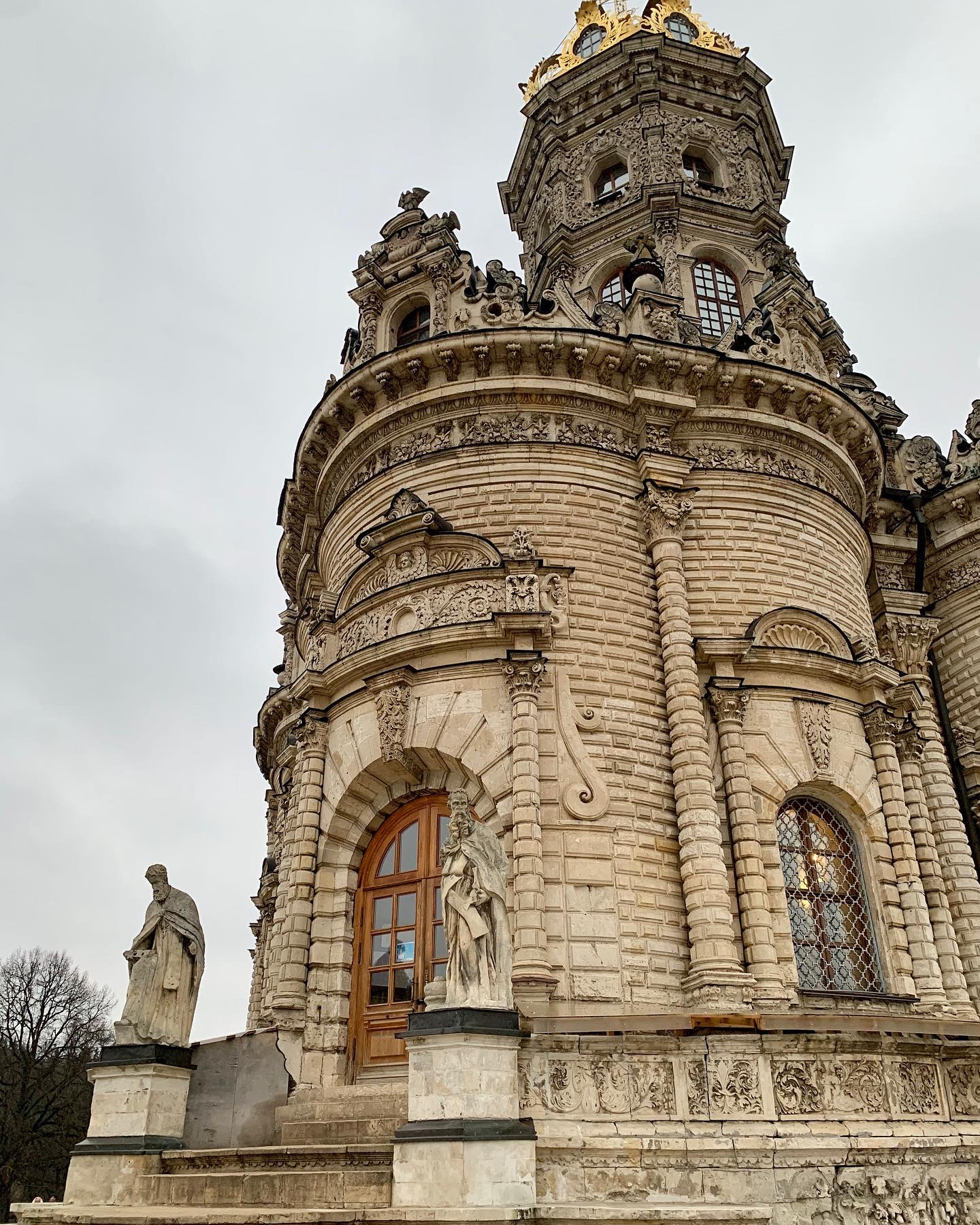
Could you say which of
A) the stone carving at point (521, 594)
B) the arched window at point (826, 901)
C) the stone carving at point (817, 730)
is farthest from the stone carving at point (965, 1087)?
the stone carving at point (521, 594)

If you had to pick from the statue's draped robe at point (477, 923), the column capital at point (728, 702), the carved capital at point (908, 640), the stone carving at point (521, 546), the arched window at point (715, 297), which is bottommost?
the statue's draped robe at point (477, 923)

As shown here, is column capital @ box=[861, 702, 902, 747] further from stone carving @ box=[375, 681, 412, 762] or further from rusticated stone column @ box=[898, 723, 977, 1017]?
stone carving @ box=[375, 681, 412, 762]

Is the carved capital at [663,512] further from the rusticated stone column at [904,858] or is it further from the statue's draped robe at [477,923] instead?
the statue's draped robe at [477,923]

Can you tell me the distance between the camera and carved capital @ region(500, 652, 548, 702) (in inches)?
541

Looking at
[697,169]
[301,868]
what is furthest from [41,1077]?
[697,169]

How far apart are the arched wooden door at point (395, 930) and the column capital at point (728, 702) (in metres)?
4.04

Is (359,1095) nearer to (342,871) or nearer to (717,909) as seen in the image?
(342,871)

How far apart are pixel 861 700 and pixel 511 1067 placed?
8.80m

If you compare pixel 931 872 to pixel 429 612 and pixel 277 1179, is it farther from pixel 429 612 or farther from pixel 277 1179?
pixel 277 1179

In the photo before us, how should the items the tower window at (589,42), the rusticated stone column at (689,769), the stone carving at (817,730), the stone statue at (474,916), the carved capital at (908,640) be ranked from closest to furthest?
1. the stone statue at (474,916)
2. the rusticated stone column at (689,769)
3. the stone carving at (817,730)
4. the carved capital at (908,640)
5. the tower window at (589,42)

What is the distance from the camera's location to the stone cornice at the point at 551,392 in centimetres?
1616

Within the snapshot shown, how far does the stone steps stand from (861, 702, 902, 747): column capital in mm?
9303

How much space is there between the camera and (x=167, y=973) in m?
12.3

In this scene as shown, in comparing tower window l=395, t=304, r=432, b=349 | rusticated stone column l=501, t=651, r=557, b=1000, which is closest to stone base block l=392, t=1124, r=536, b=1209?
rusticated stone column l=501, t=651, r=557, b=1000
